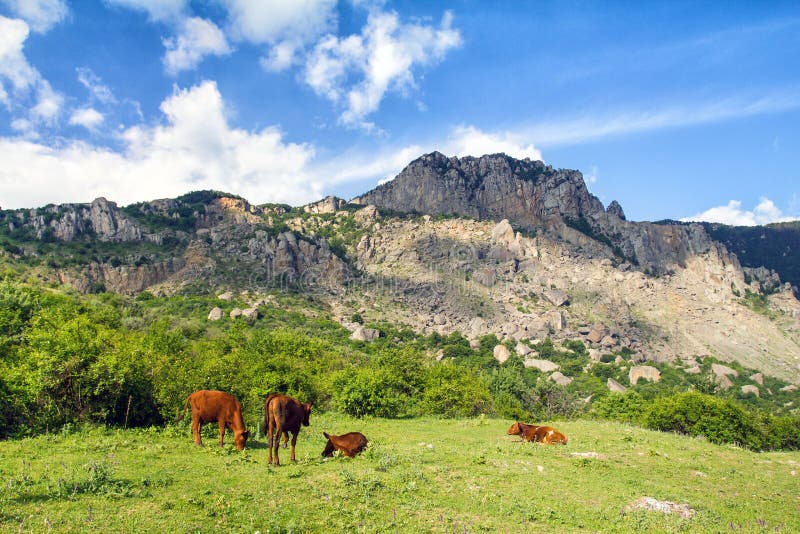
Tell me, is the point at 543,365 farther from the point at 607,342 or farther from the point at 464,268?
the point at 464,268

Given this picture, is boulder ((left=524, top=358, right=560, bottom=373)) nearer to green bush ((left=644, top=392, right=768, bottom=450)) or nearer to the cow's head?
green bush ((left=644, top=392, right=768, bottom=450))

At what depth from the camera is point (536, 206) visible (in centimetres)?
18188

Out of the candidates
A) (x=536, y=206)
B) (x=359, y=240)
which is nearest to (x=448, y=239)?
(x=359, y=240)

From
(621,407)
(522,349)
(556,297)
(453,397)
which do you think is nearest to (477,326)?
(522,349)

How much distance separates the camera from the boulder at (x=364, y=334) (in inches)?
4090

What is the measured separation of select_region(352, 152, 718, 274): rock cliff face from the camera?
167625mm

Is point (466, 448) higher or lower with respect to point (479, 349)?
higher

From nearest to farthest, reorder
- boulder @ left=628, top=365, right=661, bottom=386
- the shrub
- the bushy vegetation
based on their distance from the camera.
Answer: the bushy vegetation → the shrub → boulder @ left=628, top=365, right=661, bottom=386

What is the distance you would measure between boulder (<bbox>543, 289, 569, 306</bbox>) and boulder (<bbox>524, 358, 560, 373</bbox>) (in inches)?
1296

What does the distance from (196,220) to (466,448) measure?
158m

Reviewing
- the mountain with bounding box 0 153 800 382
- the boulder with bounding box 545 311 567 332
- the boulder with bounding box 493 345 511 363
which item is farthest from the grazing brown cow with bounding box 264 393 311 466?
the boulder with bounding box 545 311 567 332

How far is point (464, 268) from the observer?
14350cm

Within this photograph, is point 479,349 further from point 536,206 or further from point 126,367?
point 126,367

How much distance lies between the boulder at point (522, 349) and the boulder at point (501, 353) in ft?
9.35
